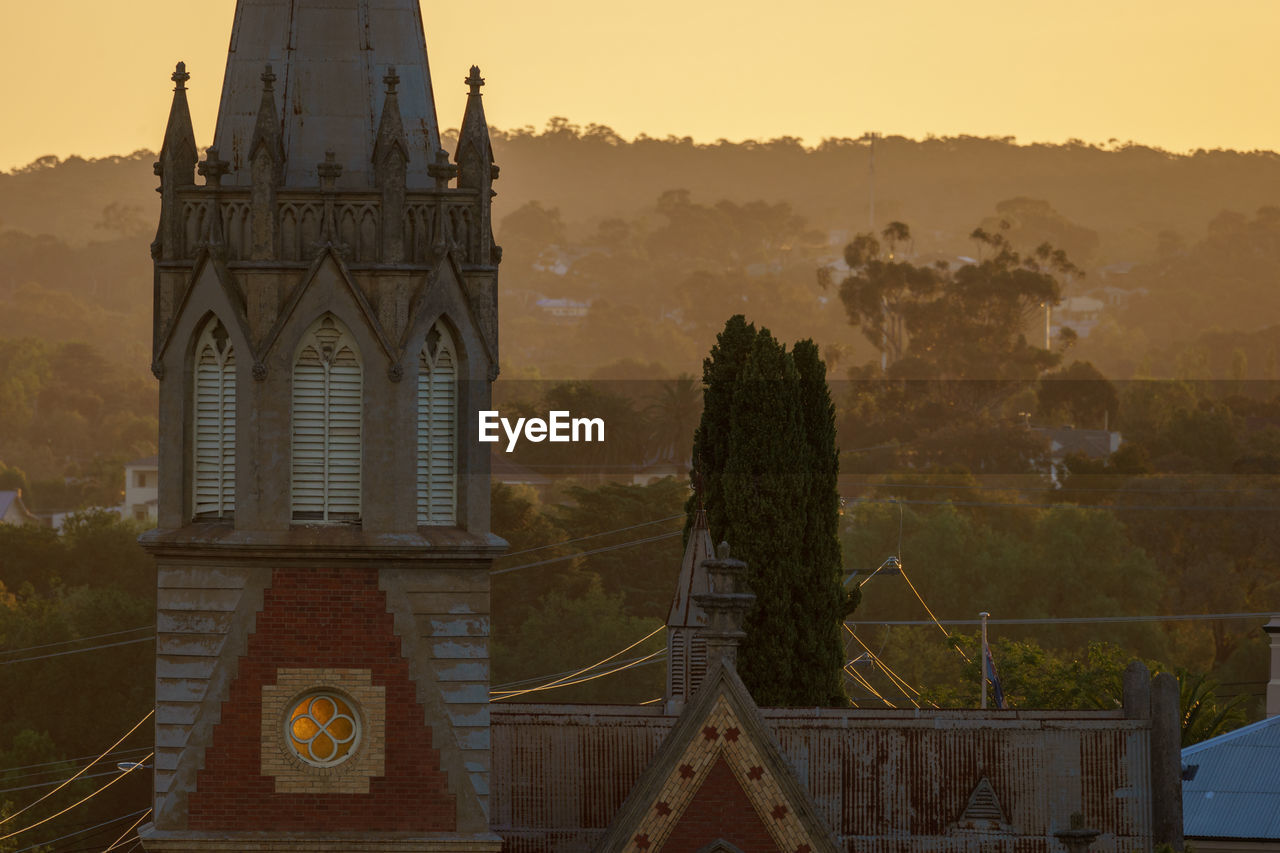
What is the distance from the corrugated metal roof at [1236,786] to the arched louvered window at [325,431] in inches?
969

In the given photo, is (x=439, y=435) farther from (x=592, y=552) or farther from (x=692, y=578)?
(x=592, y=552)

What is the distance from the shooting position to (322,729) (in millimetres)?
36188

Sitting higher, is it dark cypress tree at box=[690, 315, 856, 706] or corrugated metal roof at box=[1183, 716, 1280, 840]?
dark cypress tree at box=[690, 315, 856, 706]

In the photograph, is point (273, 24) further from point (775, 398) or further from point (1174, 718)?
point (775, 398)

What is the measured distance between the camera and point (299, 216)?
36625mm

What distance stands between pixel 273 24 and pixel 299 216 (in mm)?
3108

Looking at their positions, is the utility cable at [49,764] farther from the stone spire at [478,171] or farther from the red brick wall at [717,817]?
the stone spire at [478,171]

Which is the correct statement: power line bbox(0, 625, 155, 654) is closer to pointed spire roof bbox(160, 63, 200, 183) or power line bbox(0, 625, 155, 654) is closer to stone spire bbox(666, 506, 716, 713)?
stone spire bbox(666, 506, 716, 713)

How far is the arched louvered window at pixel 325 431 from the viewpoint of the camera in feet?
120

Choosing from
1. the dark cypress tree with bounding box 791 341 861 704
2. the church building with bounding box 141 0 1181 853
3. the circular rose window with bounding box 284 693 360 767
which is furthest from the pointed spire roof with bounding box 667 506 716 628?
the dark cypress tree with bounding box 791 341 861 704

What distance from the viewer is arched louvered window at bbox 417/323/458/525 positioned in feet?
120

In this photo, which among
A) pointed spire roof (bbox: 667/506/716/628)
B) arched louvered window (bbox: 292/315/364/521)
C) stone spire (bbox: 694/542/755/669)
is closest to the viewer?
arched louvered window (bbox: 292/315/364/521)

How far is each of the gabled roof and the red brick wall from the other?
1 cm

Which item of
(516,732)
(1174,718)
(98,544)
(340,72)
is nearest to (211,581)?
(340,72)
